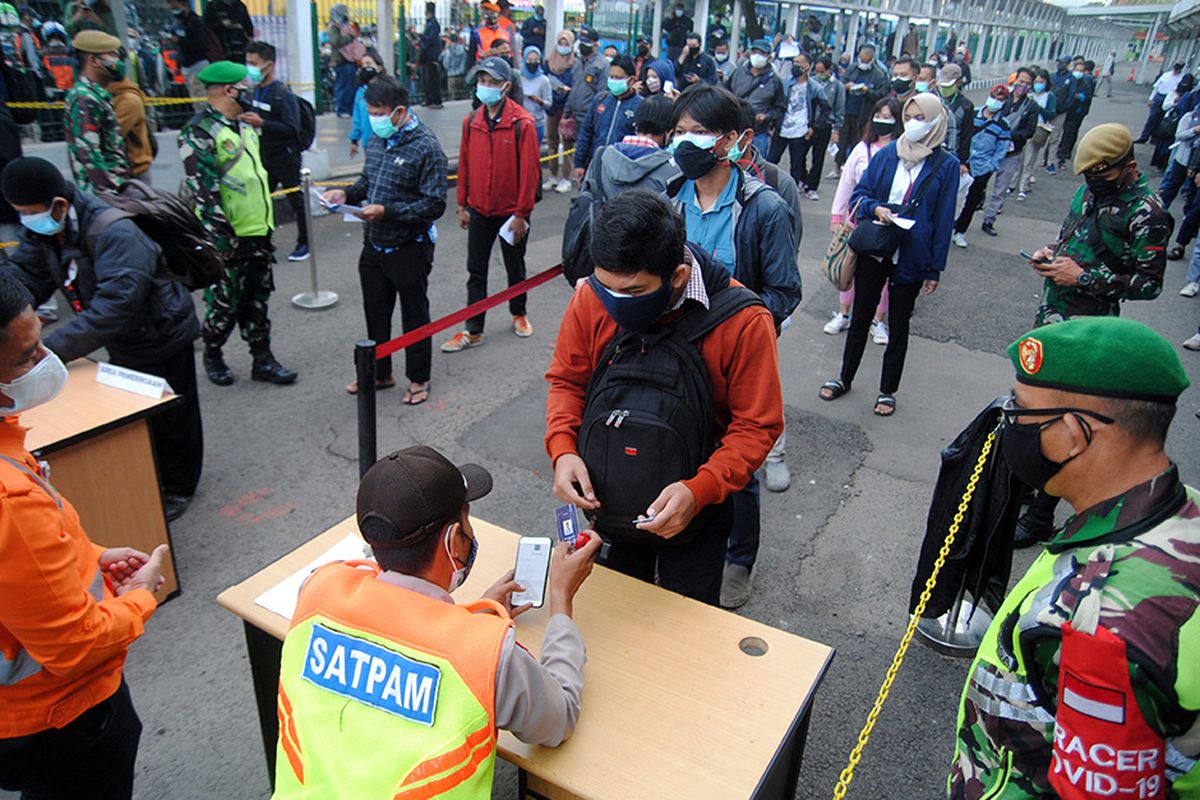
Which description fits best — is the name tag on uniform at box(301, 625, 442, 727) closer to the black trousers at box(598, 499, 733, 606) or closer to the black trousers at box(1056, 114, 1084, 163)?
the black trousers at box(598, 499, 733, 606)

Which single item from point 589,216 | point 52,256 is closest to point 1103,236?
point 589,216

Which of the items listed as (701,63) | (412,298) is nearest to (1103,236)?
(412,298)

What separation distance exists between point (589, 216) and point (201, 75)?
108 inches

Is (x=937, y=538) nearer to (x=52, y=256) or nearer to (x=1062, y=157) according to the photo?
(x=52, y=256)

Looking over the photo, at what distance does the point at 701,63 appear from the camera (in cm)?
1545

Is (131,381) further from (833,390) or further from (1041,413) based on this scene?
(833,390)

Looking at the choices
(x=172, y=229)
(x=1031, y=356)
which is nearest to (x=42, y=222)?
(x=172, y=229)

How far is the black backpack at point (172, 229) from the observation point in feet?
12.4

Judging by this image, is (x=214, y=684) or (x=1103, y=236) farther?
(x=1103, y=236)

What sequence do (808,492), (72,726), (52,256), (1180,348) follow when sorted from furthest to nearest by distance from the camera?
1. (1180,348)
2. (808,492)
3. (52,256)
4. (72,726)

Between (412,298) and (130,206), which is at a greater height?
(130,206)

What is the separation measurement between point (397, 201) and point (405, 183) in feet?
0.40

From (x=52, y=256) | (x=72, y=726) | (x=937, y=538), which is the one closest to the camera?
(x=72, y=726)

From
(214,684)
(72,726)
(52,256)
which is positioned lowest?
(214,684)
